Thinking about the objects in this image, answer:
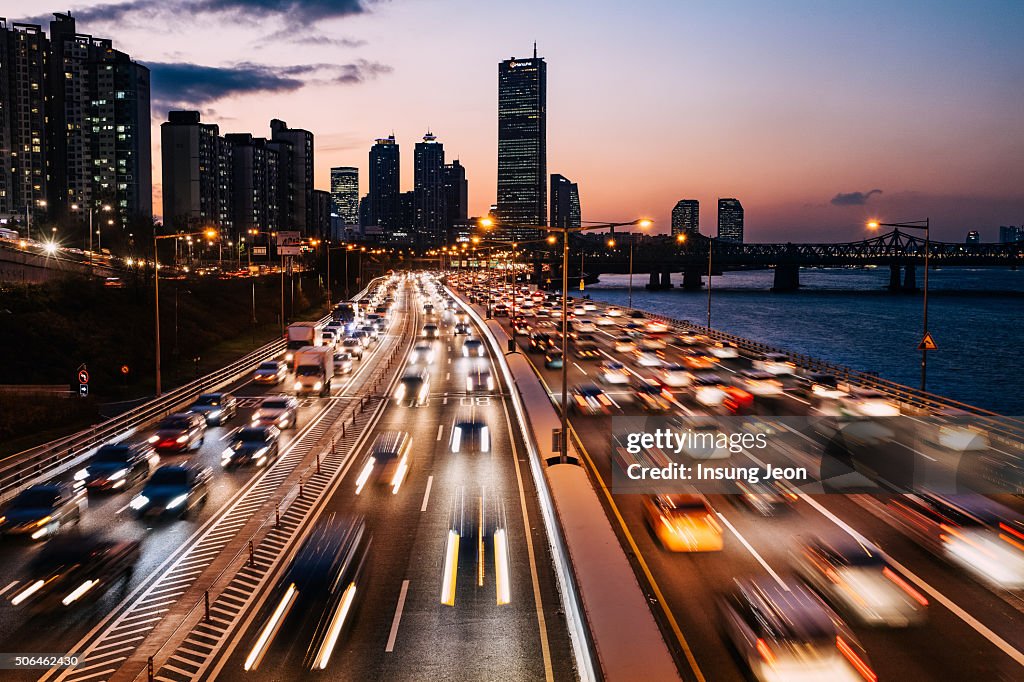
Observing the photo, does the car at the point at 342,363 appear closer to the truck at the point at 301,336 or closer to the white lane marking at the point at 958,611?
the truck at the point at 301,336

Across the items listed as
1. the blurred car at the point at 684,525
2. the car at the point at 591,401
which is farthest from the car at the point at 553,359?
the blurred car at the point at 684,525

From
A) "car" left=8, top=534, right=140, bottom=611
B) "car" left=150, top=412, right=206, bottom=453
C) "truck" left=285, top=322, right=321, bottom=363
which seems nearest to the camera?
"car" left=8, top=534, right=140, bottom=611

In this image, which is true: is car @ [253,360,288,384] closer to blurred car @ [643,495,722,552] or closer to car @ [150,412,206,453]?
car @ [150,412,206,453]

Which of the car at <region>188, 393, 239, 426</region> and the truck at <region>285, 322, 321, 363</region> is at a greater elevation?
the truck at <region>285, 322, 321, 363</region>

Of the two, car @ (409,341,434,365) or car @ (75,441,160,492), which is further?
car @ (409,341,434,365)

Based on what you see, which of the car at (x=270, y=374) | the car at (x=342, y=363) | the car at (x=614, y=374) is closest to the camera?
the car at (x=614, y=374)

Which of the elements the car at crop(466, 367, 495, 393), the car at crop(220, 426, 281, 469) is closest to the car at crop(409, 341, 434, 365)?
the car at crop(466, 367, 495, 393)
